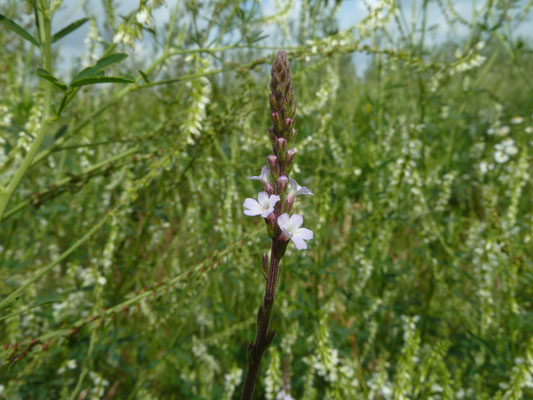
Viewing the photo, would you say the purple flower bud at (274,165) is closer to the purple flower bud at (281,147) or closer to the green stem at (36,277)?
the purple flower bud at (281,147)

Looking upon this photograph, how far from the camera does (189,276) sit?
1.36 metres

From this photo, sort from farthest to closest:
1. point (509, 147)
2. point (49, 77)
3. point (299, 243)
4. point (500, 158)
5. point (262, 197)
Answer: point (509, 147)
point (500, 158)
point (49, 77)
point (262, 197)
point (299, 243)

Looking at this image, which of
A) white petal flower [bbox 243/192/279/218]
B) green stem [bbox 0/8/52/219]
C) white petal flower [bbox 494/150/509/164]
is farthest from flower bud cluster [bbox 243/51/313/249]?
white petal flower [bbox 494/150/509/164]

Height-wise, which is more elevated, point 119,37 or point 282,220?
A: point 119,37

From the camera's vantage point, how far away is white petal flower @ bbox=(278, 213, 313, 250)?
0.60 m

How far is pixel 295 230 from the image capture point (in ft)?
2.34

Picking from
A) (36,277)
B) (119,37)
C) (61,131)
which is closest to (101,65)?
(119,37)

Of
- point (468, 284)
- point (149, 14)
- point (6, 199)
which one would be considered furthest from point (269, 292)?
point (468, 284)

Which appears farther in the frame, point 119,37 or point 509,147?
point 509,147

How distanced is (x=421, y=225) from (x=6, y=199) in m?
2.30

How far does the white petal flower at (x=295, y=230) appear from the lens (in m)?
0.60

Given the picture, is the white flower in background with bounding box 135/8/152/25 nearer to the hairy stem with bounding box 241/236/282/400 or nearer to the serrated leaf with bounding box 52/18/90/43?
the serrated leaf with bounding box 52/18/90/43

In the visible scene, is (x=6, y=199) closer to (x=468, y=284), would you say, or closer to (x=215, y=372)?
(x=215, y=372)

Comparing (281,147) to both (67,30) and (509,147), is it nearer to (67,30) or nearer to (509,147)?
(67,30)
